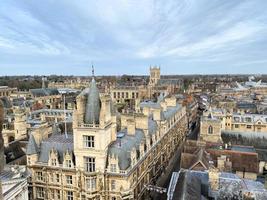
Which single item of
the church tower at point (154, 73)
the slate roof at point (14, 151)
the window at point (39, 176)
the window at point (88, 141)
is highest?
the church tower at point (154, 73)

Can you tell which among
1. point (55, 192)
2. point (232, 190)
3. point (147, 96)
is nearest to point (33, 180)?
point (55, 192)

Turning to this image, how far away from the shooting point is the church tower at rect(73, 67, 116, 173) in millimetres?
28062

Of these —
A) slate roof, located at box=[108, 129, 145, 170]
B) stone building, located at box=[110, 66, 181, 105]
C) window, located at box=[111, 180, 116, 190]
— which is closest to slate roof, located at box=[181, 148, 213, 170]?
slate roof, located at box=[108, 129, 145, 170]

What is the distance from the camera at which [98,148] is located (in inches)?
1109

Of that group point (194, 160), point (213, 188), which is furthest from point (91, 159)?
point (194, 160)

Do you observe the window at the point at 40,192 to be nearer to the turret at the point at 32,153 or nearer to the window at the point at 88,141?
the turret at the point at 32,153

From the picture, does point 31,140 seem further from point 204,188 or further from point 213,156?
point 213,156

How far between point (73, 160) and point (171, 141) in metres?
25.9

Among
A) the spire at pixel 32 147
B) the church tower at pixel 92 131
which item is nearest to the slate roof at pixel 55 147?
the spire at pixel 32 147

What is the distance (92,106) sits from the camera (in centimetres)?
2923

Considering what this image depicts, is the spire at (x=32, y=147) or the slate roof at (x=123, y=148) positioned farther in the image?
the spire at (x=32, y=147)

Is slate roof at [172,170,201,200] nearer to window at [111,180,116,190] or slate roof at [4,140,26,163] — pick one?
window at [111,180,116,190]

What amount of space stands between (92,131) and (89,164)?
401cm

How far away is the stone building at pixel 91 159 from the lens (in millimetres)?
28172
